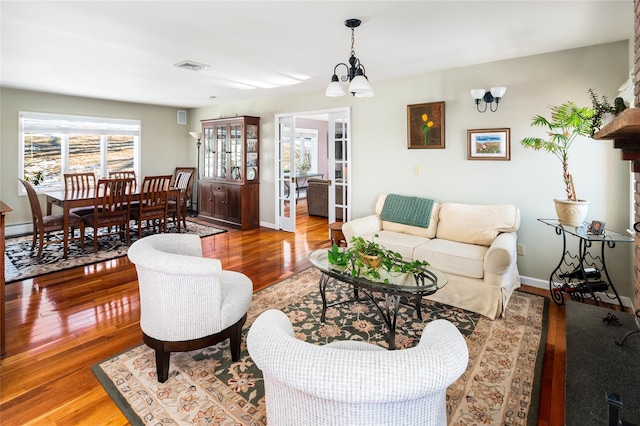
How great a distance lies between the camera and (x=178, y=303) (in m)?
1.95

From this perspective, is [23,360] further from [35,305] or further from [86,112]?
[86,112]

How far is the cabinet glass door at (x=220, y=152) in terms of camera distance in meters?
6.65

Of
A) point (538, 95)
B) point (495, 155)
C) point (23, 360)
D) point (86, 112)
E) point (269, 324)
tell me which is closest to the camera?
point (269, 324)

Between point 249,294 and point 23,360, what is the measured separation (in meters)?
1.55

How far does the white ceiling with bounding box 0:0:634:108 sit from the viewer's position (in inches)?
98.0

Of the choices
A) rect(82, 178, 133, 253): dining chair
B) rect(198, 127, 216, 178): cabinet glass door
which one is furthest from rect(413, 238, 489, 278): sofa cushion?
rect(198, 127, 216, 178): cabinet glass door

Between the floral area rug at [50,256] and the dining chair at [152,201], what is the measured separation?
0.43 meters

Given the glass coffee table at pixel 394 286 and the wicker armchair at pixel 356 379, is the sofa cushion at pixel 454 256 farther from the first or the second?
the wicker armchair at pixel 356 379

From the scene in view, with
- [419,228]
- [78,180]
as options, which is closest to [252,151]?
[78,180]

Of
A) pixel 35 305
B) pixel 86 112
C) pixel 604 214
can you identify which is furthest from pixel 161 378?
pixel 86 112

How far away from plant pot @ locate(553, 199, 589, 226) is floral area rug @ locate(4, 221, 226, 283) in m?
5.11

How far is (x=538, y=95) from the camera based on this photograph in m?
3.48

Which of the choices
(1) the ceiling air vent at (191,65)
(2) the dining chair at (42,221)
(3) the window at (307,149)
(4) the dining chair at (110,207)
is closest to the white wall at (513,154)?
(1) the ceiling air vent at (191,65)

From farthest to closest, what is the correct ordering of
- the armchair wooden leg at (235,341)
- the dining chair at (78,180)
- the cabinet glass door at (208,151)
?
the cabinet glass door at (208,151)
the dining chair at (78,180)
the armchair wooden leg at (235,341)
